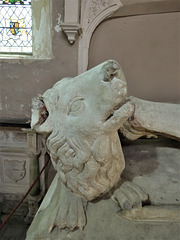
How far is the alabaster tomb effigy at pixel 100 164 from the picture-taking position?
2.07 feet

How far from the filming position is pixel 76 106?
654mm

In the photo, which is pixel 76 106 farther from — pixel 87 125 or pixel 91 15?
pixel 91 15

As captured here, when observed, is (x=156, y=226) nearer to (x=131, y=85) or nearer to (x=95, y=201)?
(x=95, y=201)

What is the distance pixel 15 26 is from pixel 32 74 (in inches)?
28.0

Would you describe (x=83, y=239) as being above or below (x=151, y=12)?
below

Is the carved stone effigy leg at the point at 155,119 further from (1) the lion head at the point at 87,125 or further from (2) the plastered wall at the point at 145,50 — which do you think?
(2) the plastered wall at the point at 145,50

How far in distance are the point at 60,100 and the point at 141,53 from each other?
1.47 meters

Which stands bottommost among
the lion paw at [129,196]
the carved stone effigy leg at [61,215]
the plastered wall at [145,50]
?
the carved stone effigy leg at [61,215]

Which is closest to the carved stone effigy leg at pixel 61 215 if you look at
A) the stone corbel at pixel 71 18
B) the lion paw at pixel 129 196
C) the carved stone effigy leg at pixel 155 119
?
the lion paw at pixel 129 196

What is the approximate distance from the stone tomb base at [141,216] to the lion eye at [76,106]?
0.42 metres

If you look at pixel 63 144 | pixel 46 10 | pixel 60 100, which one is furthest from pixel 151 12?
pixel 63 144

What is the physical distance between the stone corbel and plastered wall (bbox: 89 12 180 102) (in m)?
0.28

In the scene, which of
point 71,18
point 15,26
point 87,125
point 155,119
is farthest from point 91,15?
point 87,125

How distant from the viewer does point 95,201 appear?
2.52ft
